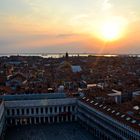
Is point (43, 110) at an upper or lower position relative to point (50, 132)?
upper

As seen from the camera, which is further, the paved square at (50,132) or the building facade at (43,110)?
the building facade at (43,110)

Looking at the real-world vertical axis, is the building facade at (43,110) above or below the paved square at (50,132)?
above

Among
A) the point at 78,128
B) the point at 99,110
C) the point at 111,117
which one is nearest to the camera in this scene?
the point at 111,117

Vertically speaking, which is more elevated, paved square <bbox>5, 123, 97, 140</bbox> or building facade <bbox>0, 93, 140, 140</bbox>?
building facade <bbox>0, 93, 140, 140</bbox>

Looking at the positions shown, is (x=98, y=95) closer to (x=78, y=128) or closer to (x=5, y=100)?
(x=78, y=128)

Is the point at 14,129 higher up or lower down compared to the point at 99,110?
lower down

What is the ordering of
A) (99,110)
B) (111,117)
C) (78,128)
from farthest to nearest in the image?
(78,128) < (99,110) < (111,117)

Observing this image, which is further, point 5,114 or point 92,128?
point 5,114

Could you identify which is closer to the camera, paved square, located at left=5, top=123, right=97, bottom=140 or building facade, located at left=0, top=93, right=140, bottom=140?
paved square, located at left=5, top=123, right=97, bottom=140

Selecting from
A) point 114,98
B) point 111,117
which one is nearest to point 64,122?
point 114,98

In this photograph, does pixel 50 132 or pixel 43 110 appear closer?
pixel 50 132
